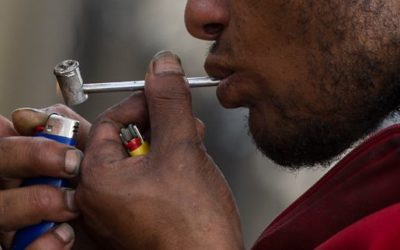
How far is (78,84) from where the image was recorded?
47.1 inches

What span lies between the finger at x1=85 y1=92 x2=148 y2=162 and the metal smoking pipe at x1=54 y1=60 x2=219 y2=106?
0.07 feet

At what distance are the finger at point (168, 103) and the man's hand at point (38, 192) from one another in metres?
0.12

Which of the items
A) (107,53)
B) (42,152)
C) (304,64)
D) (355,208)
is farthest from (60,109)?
(107,53)

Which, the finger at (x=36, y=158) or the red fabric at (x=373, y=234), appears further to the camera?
the finger at (x=36, y=158)

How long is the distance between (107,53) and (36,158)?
60.8 inches

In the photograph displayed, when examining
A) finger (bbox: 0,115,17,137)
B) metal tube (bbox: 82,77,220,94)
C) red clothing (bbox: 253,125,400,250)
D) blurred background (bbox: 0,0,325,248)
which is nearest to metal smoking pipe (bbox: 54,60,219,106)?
metal tube (bbox: 82,77,220,94)

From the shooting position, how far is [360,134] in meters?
1.20

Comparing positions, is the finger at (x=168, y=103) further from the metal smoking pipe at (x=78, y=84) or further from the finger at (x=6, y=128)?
the finger at (x=6, y=128)

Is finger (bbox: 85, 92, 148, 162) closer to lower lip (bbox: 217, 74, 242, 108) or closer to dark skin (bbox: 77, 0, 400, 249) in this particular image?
→ dark skin (bbox: 77, 0, 400, 249)

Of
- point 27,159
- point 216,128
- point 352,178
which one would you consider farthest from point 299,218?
point 216,128

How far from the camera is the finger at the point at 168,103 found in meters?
1.08

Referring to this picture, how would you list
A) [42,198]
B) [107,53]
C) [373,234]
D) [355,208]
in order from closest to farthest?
1. [373,234]
2. [355,208]
3. [42,198]
4. [107,53]

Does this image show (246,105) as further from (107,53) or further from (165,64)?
(107,53)

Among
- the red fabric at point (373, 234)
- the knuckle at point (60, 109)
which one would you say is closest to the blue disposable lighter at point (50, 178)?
the knuckle at point (60, 109)
